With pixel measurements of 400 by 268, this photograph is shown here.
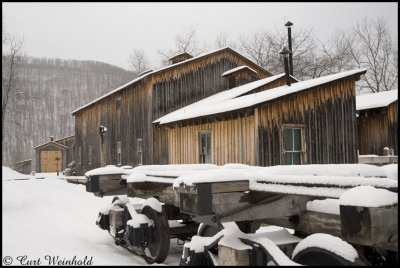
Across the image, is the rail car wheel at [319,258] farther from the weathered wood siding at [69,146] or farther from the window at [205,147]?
the weathered wood siding at [69,146]

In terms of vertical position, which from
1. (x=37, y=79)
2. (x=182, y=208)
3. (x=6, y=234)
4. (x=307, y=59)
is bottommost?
(x=6, y=234)

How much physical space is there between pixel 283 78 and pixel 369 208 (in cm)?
1644

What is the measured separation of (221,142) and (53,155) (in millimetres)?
38006

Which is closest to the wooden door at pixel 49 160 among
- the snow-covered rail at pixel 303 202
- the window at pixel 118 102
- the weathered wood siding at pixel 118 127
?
the weathered wood siding at pixel 118 127

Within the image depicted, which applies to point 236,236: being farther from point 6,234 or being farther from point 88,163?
point 88,163

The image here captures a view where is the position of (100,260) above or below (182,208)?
below

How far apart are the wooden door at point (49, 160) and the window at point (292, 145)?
39324mm

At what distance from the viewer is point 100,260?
19.6 feet

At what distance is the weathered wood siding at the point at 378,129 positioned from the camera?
62.6ft

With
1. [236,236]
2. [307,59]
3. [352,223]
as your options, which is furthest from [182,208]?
[307,59]

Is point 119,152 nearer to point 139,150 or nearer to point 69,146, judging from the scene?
point 139,150

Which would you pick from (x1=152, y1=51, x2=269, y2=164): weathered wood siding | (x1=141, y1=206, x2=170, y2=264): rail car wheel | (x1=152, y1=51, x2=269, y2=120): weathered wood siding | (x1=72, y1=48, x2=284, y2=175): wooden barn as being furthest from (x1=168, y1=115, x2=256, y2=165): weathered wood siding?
(x1=141, y1=206, x2=170, y2=264): rail car wheel

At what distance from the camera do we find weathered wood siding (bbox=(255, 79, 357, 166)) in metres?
12.8

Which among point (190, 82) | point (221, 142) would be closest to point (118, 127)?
point (190, 82)
